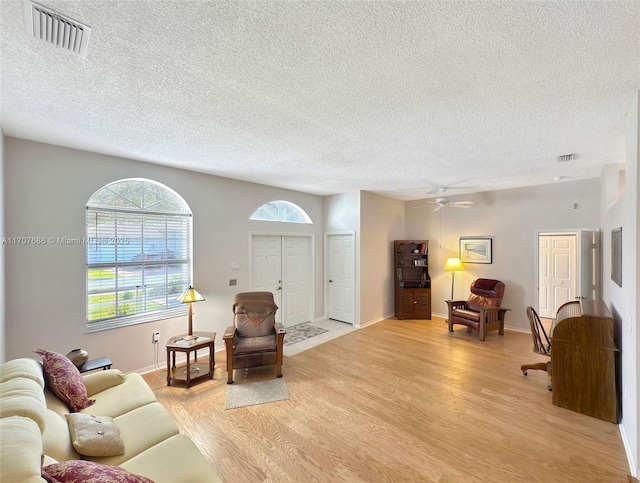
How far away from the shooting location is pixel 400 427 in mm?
2479

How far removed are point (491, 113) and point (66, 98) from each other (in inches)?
127

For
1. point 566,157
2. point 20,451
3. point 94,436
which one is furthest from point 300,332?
point 566,157

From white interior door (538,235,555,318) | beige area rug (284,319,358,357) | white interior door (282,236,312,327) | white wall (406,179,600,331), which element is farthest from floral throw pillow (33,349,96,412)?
white interior door (538,235,555,318)

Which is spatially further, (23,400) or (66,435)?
(66,435)

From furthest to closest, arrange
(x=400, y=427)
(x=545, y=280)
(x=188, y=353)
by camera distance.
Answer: (x=545, y=280) < (x=188, y=353) < (x=400, y=427)

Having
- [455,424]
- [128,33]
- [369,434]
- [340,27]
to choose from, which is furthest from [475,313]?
[128,33]

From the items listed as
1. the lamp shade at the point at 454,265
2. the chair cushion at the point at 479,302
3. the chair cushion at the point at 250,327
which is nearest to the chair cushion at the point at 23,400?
the chair cushion at the point at 250,327

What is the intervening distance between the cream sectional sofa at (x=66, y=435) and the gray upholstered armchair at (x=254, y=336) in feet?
3.92

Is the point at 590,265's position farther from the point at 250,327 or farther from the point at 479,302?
the point at 250,327

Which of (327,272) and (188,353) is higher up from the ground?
(327,272)

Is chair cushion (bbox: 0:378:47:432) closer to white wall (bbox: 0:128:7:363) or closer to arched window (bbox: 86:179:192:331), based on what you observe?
white wall (bbox: 0:128:7:363)

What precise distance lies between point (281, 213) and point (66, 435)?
4195 millimetres

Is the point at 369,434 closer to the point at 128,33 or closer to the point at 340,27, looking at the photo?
the point at 340,27

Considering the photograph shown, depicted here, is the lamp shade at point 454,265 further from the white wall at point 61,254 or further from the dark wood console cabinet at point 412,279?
the white wall at point 61,254
